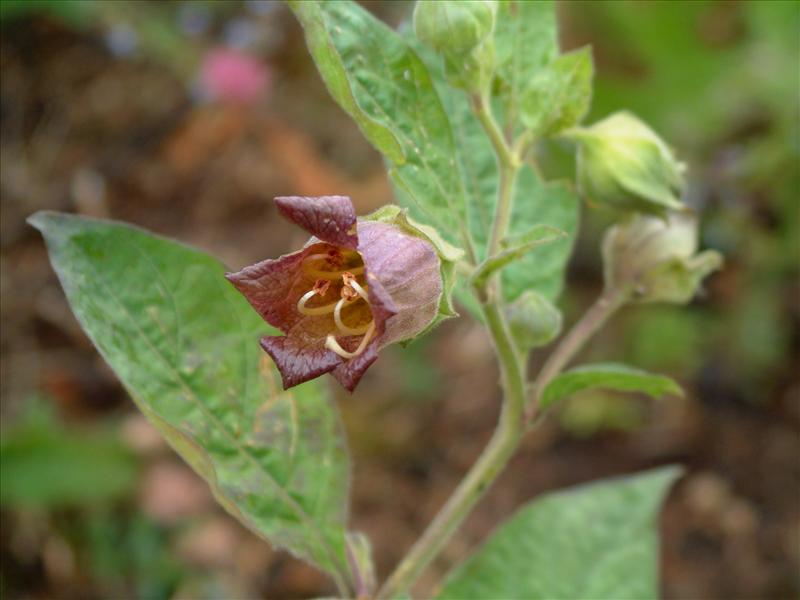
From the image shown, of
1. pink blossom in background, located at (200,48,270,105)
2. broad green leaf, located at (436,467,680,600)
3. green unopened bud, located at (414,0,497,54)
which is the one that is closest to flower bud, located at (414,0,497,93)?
green unopened bud, located at (414,0,497,54)

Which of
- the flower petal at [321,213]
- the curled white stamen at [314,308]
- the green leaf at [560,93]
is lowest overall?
the green leaf at [560,93]

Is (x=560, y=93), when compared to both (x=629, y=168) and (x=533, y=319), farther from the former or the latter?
(x=533, y=319)

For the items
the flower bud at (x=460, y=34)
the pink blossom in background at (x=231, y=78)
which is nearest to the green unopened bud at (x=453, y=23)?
the flower bud at (x=460, y=34)

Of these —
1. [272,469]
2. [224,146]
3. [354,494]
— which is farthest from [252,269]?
[224,146]

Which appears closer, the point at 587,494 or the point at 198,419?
the point at 198,419

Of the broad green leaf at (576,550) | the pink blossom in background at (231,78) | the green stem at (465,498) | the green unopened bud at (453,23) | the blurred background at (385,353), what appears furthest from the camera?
the pink blossom in background at (231,78)

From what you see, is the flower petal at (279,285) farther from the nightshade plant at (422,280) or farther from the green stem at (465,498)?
the green stem at (465,498)

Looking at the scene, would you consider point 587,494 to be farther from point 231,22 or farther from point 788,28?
point 231,22
